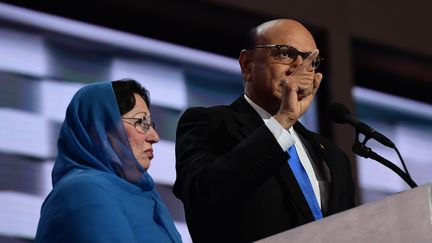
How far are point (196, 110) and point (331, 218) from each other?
2.73 feet

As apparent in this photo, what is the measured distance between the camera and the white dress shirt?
2527 mm

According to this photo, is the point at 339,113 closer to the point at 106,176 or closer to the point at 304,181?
the point at 304,181

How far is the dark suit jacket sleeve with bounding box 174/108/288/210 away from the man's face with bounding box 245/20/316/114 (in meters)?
0.16

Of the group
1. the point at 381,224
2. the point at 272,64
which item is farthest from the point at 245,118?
the point at 381,224

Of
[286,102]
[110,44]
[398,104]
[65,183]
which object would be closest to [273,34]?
[286,102]

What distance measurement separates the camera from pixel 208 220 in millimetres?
2537

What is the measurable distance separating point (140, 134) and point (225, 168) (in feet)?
0.81

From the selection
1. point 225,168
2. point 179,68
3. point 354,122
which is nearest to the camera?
point 225,168

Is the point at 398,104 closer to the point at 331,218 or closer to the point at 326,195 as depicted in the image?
the point at 326,195

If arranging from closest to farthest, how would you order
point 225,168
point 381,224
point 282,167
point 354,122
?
1. point 381,224
2. point 225,168
3. point 282,167
4. point 354,122

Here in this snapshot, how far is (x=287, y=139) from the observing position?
2.53 meters

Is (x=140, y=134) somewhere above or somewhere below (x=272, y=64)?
below

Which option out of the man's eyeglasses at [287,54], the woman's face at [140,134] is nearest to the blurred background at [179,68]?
the woman's face at [140,134]

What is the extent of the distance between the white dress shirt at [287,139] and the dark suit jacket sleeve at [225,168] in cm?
2
